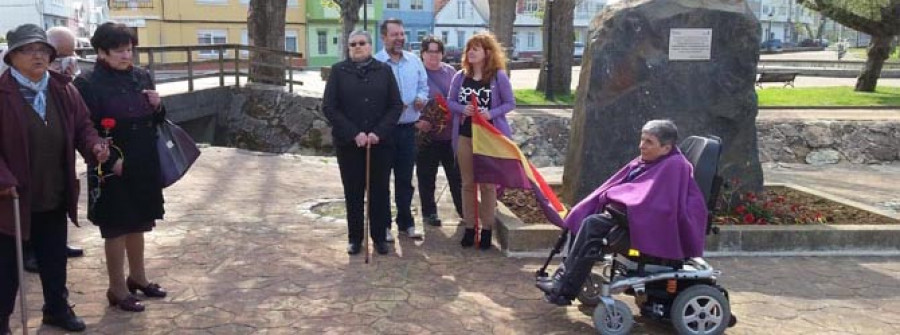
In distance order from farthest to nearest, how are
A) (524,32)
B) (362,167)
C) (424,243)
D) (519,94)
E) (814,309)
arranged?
(524,32)
(519,94)
(424,243)
(362,167)
(814,309)

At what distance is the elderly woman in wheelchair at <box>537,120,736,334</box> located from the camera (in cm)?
424

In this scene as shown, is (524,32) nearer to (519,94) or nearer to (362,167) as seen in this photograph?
(519,94)

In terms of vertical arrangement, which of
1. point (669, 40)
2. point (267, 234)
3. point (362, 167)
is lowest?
point (267, 234)

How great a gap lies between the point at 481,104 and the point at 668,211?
87.1 inches

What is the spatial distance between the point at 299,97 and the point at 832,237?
10749 millimetres

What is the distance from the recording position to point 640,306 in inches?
178

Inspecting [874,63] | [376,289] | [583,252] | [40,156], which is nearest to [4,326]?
[40,156]

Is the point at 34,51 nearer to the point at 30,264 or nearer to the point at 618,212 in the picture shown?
the point at 30,264

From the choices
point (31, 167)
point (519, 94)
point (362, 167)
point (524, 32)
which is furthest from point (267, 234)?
point (524, 32)

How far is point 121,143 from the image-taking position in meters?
4.39

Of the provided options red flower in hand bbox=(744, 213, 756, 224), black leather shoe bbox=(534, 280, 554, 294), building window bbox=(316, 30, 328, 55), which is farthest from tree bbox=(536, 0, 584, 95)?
building window bbox=(316, 30, 328, 55)

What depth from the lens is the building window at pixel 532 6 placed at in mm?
62688

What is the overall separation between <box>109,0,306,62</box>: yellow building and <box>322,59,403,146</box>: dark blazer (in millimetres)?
36577

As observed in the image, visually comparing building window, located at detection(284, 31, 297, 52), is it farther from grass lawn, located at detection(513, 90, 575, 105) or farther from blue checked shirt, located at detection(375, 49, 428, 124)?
blue checked shirt, located at detection(375, 49, 428, 124)
